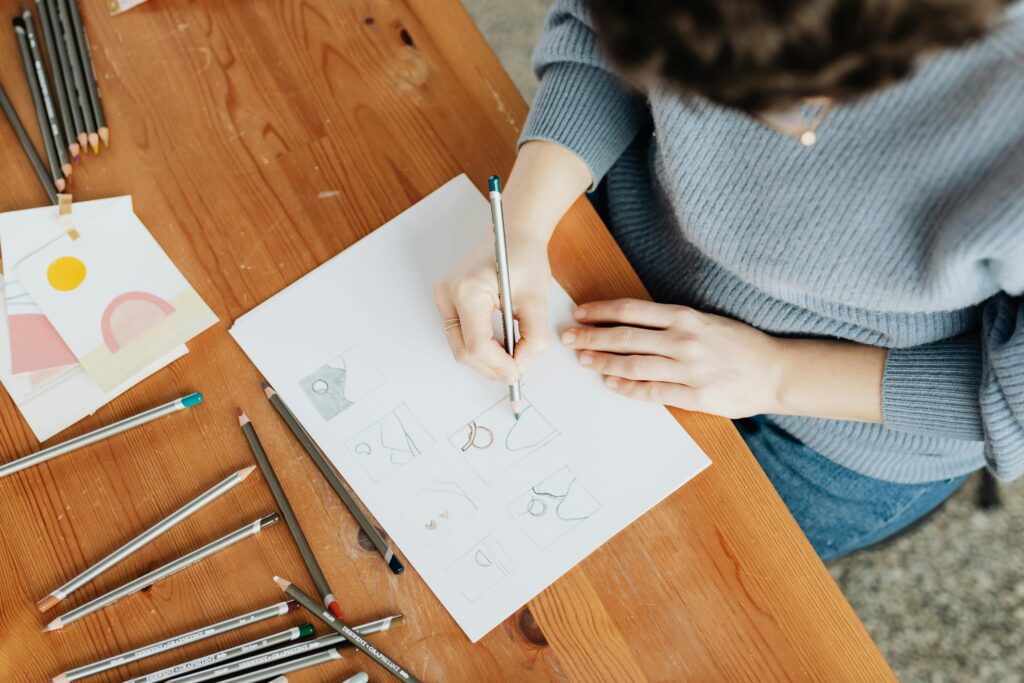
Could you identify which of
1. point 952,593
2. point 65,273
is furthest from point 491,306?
point 952,593

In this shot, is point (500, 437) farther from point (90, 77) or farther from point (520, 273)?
point (90, 77)

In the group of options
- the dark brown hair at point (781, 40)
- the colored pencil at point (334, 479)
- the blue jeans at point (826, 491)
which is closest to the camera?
the dark brown hair at point (781, 40)

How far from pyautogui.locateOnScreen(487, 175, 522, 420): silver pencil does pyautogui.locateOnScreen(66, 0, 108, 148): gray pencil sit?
0.36 m

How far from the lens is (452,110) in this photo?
655 millimetres

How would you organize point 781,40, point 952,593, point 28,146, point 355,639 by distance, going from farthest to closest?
point 952,593, point 28,146, point 355,639, point 781,40

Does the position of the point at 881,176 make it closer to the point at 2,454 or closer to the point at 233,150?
the point at 233,150

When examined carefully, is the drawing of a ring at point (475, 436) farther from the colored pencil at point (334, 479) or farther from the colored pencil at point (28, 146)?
the colored pencil at point (28, 146)

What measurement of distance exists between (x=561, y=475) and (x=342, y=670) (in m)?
0.21

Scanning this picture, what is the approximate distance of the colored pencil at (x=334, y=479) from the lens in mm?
548

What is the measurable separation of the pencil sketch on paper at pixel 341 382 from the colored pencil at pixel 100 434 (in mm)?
89

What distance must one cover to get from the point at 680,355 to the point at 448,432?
0.20m

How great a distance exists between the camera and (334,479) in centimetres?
57

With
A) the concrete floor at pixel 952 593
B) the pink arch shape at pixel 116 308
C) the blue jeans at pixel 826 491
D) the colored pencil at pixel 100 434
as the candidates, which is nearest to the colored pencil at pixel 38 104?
the pink arch shape at pixel 116 308

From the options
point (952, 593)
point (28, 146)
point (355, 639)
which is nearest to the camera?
point (355, 639)
